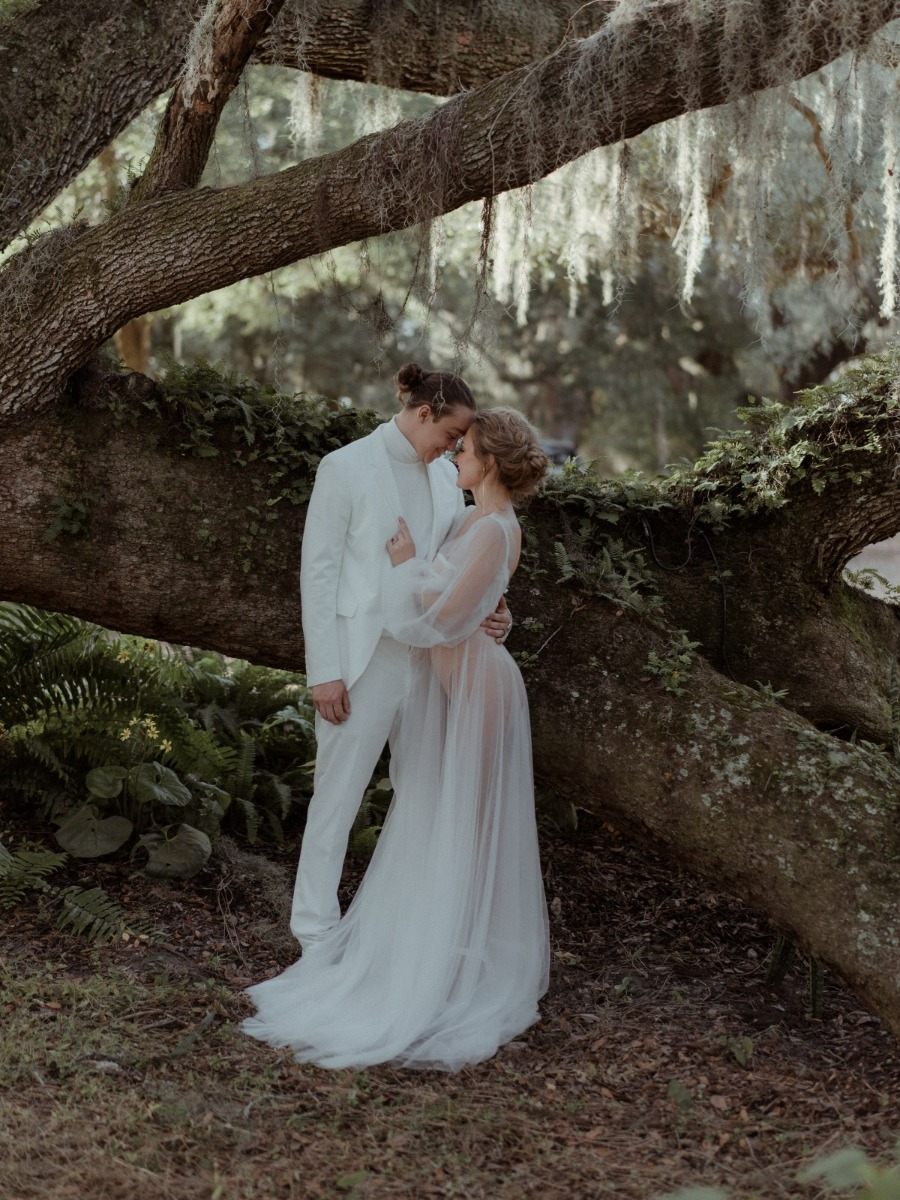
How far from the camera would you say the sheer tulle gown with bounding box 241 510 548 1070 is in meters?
4.24

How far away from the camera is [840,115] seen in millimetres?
4375

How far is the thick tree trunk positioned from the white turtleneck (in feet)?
2.15

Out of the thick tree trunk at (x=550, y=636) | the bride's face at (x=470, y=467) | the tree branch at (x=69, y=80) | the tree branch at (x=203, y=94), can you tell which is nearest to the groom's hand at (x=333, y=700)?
the thick tree trunk at (x=550, y=636)

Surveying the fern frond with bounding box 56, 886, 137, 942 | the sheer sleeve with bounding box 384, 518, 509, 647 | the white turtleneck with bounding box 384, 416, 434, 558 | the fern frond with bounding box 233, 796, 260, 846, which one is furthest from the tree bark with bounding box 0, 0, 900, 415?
the fern frond with bounding box 233, 796, 260, 846

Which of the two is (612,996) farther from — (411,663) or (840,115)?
(840,115)

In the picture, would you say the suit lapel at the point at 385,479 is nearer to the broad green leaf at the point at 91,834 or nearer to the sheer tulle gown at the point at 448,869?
the sheer tulle gown at the point at 448,869

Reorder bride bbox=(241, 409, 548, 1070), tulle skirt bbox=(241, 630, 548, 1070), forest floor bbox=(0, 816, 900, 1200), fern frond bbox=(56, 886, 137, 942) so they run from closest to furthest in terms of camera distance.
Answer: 1. forest floor bbox=(0, 816, 900, 1200)
2. tulle skirt bbox=(241, 630, 548, 1070)
3. bride bbox=(241, 409, 548, 1070)
4. fern frond bbox=(56, 886, 137, 942)

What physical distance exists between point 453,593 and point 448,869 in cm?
104

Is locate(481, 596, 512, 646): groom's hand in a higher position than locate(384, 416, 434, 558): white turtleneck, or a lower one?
lower

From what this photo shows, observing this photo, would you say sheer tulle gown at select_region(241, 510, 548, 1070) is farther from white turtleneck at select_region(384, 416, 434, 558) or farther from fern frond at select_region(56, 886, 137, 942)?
fern frond at select_region(56, 886, 137, 942)

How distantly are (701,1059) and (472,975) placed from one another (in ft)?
2.82

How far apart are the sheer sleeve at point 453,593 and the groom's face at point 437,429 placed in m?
0.43

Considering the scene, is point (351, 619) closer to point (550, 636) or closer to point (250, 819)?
point (550, 636)

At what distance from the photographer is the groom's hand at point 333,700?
4566mm
